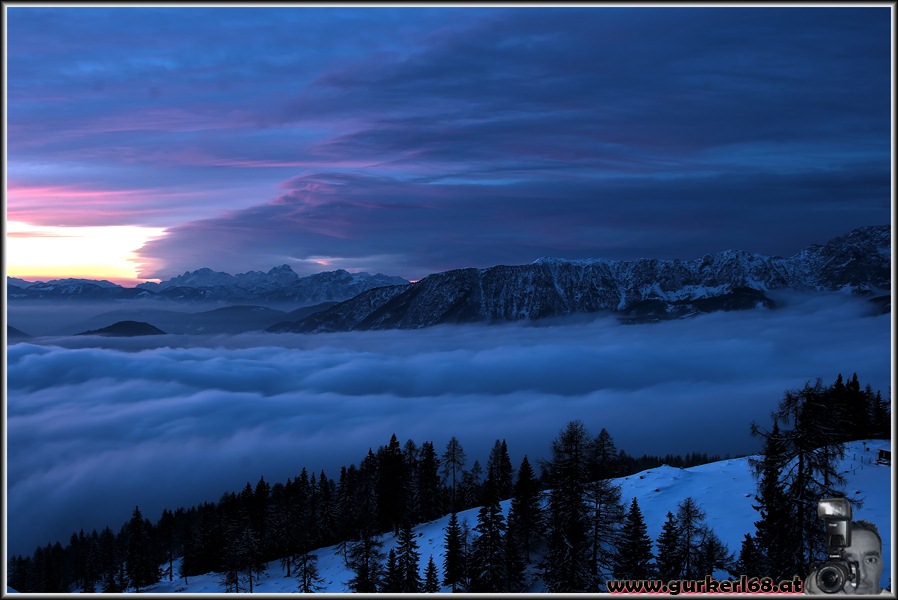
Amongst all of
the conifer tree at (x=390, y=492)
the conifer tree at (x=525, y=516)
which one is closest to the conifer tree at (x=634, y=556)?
Result: the conifer tree at (x=525, y=516)

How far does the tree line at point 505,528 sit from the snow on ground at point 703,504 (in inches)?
60.7

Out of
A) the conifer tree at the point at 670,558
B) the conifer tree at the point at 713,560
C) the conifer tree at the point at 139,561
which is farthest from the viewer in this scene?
the conifer tree at the point at 139,561

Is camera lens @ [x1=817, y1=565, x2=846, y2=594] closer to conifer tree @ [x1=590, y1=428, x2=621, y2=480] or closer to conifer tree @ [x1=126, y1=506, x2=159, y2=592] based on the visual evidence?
conifer tree @ [x1=590, y1=428, x2=621, y2=480]

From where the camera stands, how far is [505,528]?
156 ft

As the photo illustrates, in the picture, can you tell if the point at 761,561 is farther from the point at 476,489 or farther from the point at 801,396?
the point at 476,489

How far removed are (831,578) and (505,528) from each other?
3602 cm

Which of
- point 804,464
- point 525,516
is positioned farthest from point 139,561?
point 804,464

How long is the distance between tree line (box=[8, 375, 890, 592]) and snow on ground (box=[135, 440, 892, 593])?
1.54 m

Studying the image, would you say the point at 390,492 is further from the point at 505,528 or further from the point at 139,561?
the point at 505,528

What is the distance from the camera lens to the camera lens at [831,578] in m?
13.5

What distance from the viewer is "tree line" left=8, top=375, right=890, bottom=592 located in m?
27.6

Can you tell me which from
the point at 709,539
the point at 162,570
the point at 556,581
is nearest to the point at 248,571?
the point at 162,570

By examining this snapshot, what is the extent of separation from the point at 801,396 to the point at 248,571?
6345 centimetres

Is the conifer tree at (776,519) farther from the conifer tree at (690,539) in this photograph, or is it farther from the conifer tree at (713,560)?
the conifer tree at (690,539)
